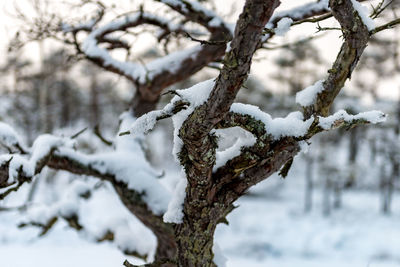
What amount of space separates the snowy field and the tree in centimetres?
388

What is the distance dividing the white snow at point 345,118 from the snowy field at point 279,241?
16.9 feet

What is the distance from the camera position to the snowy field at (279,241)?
348 inches

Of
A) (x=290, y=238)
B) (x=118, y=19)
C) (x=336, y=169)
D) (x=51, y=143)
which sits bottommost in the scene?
(x=51, y=143)

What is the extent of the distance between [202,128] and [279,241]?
469 inches

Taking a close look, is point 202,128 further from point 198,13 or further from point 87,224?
point 87,224

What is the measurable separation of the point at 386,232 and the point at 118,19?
504 inches

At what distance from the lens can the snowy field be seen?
883 cm

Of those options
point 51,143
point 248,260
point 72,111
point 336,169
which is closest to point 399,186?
point 336,169

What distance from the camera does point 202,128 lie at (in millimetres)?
1784

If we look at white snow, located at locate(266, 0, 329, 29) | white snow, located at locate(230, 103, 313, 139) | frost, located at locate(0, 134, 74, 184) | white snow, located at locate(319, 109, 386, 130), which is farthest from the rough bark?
white snow, located at locate(266, 0, 329, 29)

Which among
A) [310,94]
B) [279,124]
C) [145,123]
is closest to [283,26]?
[279,124]

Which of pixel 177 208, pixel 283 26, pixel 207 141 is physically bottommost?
pixel 177 208

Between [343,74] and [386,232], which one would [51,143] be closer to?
[343,74]

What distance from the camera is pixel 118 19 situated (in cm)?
398
